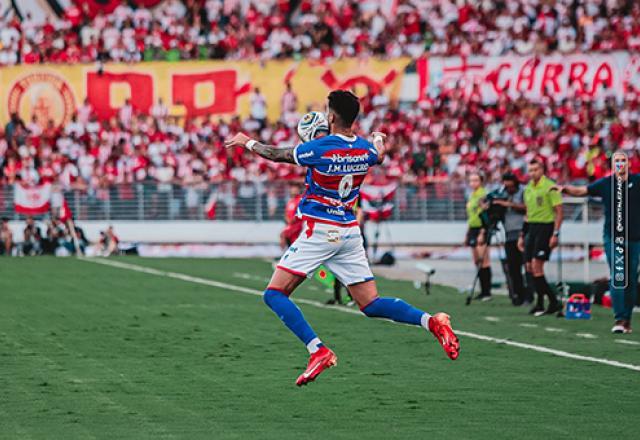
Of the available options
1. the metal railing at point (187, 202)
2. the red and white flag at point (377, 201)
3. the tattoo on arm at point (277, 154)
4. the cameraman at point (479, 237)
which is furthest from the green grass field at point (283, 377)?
the metal railing at point (187, 202)

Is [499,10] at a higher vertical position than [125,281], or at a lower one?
higher

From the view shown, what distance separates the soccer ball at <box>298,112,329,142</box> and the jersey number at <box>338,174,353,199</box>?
0.45m

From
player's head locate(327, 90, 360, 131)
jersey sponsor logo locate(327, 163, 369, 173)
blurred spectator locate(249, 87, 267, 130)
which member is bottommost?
jersey sponsor logo locate(327, 163, 369, 173)

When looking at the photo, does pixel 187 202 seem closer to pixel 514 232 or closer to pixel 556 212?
pixel 514 232

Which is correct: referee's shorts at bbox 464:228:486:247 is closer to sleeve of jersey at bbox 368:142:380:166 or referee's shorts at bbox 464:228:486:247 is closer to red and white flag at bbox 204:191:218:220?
sleeve of jersey at bbox 368:142:380:166

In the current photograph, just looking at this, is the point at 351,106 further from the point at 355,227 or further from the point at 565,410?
Answer: the point at 565,410

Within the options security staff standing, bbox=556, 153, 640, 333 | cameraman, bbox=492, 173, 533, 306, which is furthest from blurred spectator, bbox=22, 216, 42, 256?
security staff standing, bbox=556, 153, 640, 333

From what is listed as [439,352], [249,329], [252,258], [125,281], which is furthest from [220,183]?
[439,352]

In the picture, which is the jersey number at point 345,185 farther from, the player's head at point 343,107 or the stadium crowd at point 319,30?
the stadium crowd at point 319,30

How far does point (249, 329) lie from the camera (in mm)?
16672

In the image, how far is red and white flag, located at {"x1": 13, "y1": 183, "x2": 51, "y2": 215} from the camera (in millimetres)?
36281

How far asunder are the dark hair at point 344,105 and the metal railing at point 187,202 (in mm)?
24753

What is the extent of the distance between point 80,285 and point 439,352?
36.4 feet

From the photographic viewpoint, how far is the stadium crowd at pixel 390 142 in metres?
37.7
